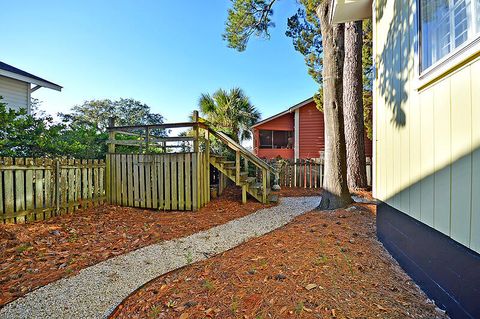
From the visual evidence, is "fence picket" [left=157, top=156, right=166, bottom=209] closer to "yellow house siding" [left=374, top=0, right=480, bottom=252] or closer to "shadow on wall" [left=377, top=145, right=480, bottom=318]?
"yellow house siding" [left=374, top=0, right=480, bottom=252]

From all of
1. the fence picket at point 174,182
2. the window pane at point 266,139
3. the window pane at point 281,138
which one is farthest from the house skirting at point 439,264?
the window pane at point 281,138

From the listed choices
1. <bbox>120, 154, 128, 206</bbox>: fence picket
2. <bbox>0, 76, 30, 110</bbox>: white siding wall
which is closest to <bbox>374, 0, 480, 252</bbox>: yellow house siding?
<bbox>120, 154, 128, 206</bbox>: fence picket

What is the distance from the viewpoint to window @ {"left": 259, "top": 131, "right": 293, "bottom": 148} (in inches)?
706

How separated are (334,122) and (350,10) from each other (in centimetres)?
213

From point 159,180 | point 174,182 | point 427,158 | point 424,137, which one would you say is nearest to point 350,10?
point 424,137

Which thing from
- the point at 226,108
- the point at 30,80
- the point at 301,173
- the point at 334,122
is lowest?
the point at 301,173

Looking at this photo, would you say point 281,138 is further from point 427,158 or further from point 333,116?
point 427,158

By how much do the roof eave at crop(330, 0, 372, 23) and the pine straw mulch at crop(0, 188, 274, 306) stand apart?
4478 mm

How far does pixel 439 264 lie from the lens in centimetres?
195

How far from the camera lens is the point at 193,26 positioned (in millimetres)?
11562

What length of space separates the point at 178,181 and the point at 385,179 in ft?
14.6

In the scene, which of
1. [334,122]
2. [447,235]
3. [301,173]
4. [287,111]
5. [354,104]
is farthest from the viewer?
[287,111]

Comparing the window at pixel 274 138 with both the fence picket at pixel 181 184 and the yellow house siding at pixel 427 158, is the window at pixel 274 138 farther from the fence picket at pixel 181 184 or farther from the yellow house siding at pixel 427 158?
the yellow house siding at pixel 427 158

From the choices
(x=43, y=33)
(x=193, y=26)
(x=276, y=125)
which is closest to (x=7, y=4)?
(x=43, y=33)
